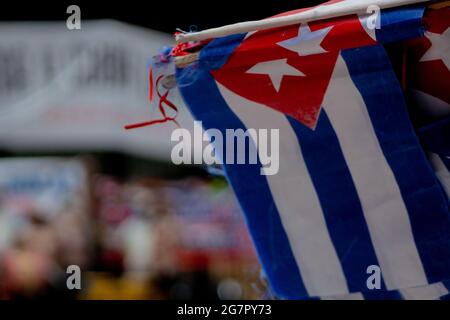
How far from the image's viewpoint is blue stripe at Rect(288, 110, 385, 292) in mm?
2158

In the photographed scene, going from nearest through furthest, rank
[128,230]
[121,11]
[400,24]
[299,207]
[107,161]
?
[400,24], [299,207], [128,230], [121,11], [107,161]

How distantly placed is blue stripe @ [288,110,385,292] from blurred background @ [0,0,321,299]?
449 cm

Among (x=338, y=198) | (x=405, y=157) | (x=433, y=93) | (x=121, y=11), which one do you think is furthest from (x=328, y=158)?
(x=121, y=11)

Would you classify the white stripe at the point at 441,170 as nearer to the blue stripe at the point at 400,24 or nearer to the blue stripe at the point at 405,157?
the blue stripe at the point at 405,157

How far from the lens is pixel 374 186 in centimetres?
213

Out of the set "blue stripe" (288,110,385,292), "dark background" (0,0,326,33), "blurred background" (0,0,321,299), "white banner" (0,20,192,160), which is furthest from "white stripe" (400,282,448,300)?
"white banner" (0,20,192,160)

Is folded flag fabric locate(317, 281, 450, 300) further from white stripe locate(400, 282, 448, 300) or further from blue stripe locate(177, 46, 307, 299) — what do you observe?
blue stripe locate(177, 46, 307, 299)

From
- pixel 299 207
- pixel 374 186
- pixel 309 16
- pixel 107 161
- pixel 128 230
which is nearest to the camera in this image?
pixel 309 16

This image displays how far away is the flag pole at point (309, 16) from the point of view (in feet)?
5.97

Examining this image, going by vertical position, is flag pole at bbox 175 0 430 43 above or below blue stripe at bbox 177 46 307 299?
above

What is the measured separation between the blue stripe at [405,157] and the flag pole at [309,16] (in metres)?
0.11

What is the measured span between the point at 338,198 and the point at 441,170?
303mm

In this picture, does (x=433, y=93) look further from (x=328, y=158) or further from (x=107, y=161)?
(x=107, y=161)

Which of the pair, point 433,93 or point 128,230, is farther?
point 128,230
